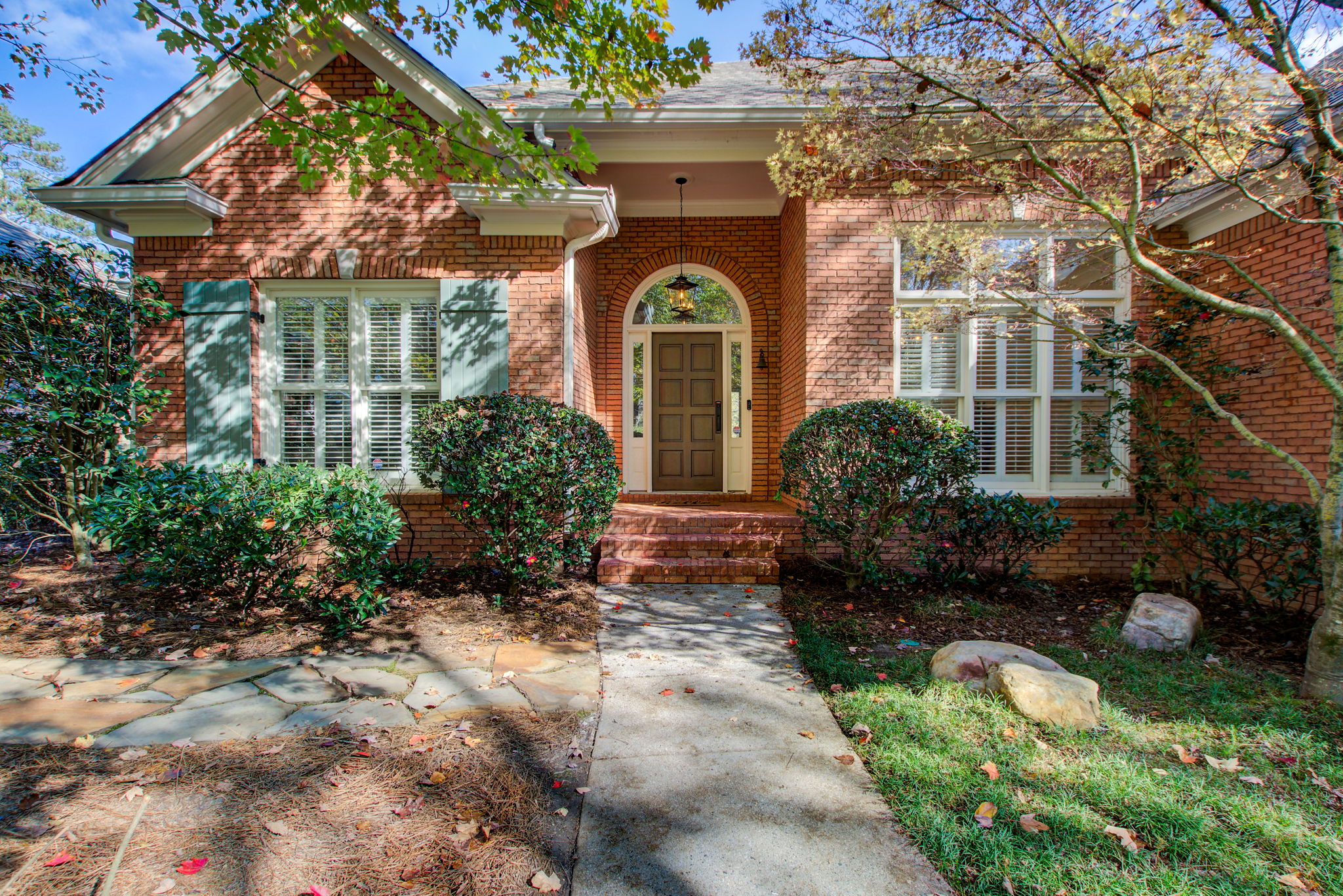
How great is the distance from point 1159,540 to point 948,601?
2.09 m

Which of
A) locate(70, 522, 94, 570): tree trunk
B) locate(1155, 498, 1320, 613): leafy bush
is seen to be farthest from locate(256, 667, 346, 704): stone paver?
locate(1155, 498, 1320, 613): leafy bush

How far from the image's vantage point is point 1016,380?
234 inches

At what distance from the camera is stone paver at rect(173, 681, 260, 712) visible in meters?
2.88

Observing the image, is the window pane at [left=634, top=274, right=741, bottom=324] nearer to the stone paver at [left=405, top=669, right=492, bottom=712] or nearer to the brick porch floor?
the brick porch floor

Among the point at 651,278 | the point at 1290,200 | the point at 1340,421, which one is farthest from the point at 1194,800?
the point at 651,278

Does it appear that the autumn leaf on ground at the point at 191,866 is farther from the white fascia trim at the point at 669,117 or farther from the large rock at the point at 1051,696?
the white fascia trim at the point at 669,117

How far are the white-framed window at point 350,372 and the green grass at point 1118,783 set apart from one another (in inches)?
168

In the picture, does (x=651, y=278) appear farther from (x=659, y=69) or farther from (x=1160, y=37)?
(x=1160, y=37)

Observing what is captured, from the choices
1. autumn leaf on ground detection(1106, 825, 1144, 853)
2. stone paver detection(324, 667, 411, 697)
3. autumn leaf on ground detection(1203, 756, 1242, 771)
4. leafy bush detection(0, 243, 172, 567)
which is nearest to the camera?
autumn leaf on ground detection(1106, 825, 1144, 853)

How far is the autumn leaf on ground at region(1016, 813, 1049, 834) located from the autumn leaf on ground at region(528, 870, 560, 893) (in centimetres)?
148

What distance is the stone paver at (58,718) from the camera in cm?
255

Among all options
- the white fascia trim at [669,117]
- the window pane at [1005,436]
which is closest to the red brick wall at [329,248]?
the white fascia trim at [669,117]

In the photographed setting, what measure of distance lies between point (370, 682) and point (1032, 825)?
294 centimetres

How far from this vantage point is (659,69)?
467 cm
